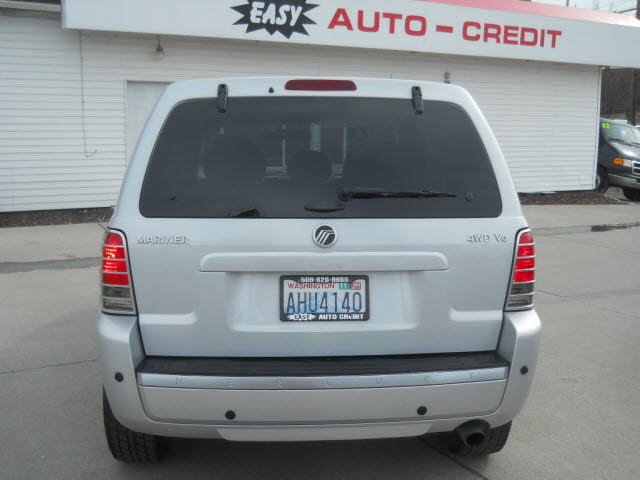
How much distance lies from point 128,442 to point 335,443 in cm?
112

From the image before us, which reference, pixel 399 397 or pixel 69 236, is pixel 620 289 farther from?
pixel 69 236

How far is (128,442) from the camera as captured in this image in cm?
317

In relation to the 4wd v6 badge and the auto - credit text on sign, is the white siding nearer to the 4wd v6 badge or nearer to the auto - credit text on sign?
the 4wd v6 badge

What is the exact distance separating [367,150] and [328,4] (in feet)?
35.5

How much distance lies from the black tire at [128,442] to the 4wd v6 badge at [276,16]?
10.4 metres

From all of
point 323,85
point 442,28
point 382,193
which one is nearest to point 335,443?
point 382,193

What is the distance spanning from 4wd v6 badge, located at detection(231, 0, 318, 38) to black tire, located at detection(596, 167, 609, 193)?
9619mm

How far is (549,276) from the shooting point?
8.00 metres

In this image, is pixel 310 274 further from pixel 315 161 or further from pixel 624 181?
pixel 624 181

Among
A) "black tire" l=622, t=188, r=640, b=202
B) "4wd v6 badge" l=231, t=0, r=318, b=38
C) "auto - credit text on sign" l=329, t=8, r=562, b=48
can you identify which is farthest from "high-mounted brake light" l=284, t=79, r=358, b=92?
"black tire" l=622, t=188, r=640, b=202

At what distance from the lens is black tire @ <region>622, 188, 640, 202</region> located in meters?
17.8

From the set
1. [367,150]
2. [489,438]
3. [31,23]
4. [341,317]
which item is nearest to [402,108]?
[367,150]

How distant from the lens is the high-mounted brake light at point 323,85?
118 inches

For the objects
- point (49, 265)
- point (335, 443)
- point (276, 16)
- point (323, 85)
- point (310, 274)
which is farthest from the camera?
point (276, 16)
